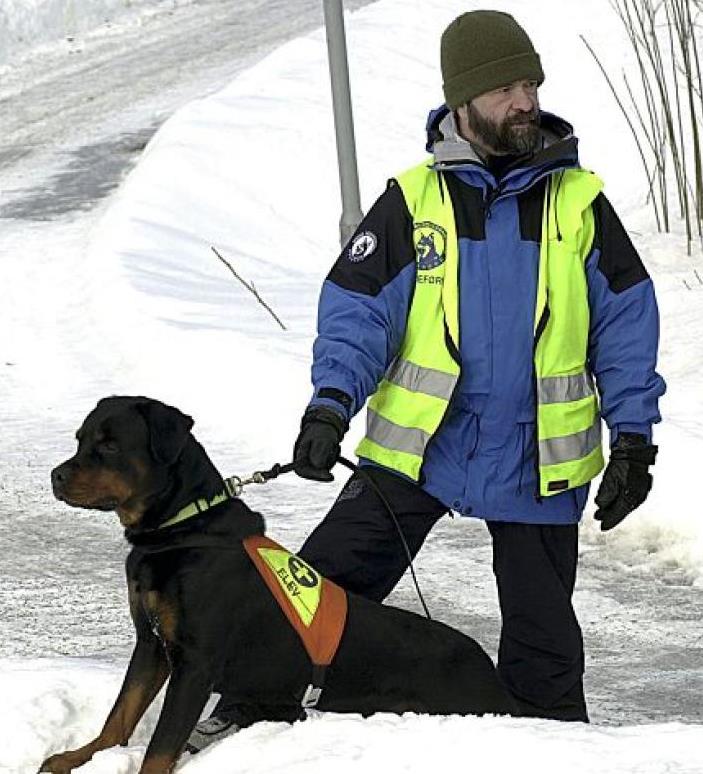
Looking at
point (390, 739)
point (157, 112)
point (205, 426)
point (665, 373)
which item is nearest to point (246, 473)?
point (205, 426)

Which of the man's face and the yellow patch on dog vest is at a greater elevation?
the man's face

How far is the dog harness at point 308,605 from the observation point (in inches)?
154

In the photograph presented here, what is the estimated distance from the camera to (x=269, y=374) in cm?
815

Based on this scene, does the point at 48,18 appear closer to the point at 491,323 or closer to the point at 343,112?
the point at 343,112

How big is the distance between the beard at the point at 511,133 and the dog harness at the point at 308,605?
1045 mm

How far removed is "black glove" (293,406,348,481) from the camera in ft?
13.0

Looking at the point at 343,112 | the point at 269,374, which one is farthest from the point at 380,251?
the point at 343,112

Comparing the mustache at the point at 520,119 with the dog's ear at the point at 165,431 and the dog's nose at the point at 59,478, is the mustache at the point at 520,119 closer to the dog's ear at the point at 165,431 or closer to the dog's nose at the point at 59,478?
the dog's ear at the point at 165,431

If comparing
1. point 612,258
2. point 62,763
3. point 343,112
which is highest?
point 612,258

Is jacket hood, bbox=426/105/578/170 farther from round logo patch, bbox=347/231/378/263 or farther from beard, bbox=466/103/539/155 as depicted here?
round logo patch, bbox=347/231/378/263

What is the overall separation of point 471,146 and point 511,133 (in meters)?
0.10

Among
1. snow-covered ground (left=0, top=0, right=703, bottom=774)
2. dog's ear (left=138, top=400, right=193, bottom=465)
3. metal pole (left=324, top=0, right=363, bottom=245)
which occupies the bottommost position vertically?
snow-covered ground (left=0, top=0, right=703, bottom=774)

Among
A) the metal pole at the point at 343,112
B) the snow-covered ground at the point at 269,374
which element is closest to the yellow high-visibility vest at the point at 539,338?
the snow-covered ground at the point at 269,374

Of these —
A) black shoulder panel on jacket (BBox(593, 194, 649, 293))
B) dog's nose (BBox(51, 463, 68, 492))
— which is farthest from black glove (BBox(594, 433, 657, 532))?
dog's nose (BBox(51, 463, 68, 492))
